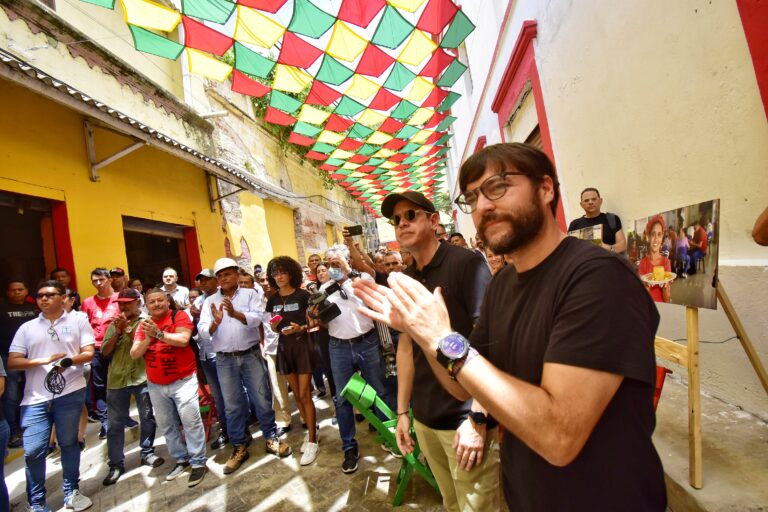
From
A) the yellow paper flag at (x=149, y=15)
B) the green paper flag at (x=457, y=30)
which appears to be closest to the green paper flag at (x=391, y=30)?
the green paper flag at (x=457, y=30)

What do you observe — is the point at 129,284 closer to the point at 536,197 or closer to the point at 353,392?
the point at 353,392

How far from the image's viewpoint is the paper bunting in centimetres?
549

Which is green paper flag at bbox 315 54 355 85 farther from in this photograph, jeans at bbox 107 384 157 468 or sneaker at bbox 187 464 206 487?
sneaker at bbox 187 464 206 487

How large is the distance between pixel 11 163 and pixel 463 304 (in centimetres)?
626

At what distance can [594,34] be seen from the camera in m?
3.54

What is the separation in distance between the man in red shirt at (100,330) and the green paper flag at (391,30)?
5801 mm

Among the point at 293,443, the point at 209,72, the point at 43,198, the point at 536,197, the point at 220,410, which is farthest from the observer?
the point at 209,72

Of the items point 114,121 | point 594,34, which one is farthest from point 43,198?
point 594,34

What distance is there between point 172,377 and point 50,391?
95cm

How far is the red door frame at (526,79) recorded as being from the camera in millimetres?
4984

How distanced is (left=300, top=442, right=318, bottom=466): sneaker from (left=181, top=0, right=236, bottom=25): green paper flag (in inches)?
239

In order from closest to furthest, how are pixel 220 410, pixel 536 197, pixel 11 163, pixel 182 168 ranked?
pixel 536 197 → pixel 220 410 → pixel 11 163 → pixel 182 168

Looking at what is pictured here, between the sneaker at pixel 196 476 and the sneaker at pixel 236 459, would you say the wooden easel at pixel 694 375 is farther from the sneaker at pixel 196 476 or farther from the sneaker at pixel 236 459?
the sneaker at pixel 196 476

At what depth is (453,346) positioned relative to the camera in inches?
36.2
